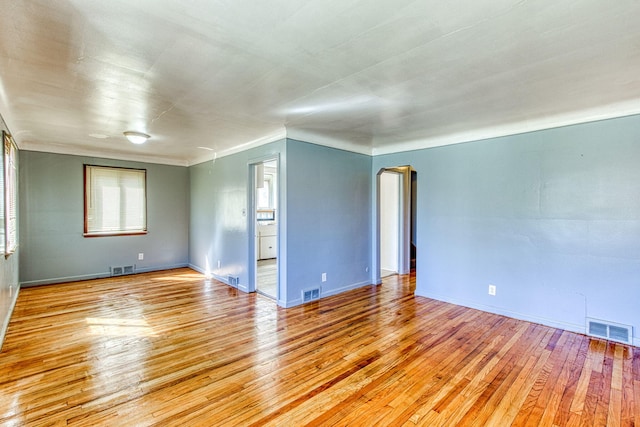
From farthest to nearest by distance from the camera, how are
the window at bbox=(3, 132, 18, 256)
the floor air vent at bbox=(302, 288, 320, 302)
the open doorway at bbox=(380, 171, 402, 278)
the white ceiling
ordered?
the open doorway at bbox=(380, 171, 402, 278)
the floor air vent at bbox=(302, 288, 320, 302)
the window at bbox=(3, 132, 18, 256)
the white ceiling

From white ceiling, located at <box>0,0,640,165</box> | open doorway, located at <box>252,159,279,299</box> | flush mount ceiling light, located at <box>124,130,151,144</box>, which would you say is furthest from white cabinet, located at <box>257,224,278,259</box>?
white ceiling, located at <box>0,0,640,165</box>

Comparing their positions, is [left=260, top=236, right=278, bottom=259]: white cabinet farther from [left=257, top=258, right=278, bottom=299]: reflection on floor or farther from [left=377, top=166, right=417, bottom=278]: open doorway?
Answer: [left=377, top=166, right=417, bottom=278]: open doorway

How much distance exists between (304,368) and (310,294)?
1.74m

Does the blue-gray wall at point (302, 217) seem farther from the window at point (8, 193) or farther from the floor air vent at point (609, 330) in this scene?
the floor air vent at point (609, 330)

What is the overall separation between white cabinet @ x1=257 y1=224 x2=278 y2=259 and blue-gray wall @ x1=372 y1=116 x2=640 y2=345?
160 inches

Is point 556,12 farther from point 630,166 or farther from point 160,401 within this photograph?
point 160,401

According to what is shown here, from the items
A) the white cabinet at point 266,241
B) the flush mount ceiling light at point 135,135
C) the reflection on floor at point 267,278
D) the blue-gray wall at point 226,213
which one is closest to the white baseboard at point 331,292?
the blue-gray wall at point 226,213

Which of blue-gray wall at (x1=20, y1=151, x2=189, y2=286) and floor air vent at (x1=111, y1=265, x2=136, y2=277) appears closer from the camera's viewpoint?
blue-gray wall at (x1=20, y1=151, x2=189, y2=286)

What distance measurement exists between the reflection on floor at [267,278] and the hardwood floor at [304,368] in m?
0.65

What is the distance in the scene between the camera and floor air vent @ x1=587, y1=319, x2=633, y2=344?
2.93 metres

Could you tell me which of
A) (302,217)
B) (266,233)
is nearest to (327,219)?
(302,217)

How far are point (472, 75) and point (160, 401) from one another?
3.18 metres

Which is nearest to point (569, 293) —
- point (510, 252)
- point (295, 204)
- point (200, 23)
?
point (510, 252)

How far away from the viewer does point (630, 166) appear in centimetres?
291
